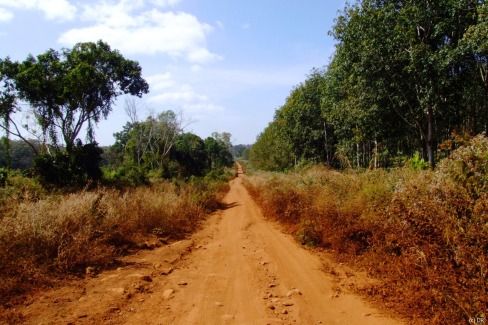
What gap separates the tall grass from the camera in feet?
13.0

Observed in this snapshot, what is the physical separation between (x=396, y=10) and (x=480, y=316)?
1437cm

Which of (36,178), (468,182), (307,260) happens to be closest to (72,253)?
(307,260)

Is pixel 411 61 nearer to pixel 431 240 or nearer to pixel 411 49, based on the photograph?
pixel 411 49

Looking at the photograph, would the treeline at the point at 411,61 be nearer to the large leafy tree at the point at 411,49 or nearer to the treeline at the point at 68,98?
the large leafy tree at the point at 411,49

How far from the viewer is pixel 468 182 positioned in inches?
177

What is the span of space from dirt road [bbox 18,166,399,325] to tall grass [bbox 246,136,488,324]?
0.66 m

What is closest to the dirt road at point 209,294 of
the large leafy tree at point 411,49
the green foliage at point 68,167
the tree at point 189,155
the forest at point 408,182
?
the forest at point 408,182

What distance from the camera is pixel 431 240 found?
4.86 meters

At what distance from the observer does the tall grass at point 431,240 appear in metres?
3.97

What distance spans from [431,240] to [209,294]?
3830mm

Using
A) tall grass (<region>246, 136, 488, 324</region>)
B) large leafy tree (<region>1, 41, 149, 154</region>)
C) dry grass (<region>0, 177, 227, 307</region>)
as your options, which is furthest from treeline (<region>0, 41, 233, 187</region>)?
tall grass (<region>246, 136, 488, 324</region>)

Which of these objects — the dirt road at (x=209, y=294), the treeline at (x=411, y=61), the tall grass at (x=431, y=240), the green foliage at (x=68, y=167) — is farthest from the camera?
the green foliage at (x=68, y=167)

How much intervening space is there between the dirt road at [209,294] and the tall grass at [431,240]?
0.66m

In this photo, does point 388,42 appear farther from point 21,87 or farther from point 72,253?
point 21,87
